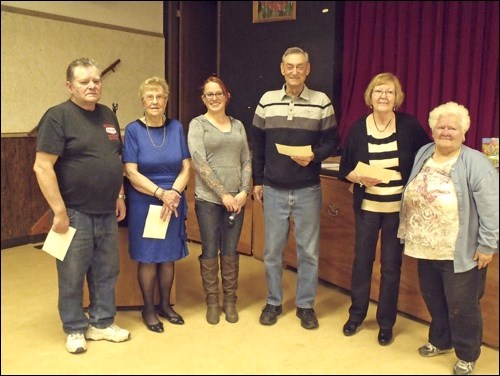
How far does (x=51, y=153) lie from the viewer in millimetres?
1821

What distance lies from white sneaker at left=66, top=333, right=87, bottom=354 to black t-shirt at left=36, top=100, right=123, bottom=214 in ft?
1.70

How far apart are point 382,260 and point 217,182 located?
0.77 m

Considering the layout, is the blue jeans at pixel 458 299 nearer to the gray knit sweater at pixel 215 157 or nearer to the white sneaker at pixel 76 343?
the gray knit sweater at pixel 215 157

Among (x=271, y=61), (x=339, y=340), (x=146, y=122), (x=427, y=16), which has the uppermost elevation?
(x=427, y=16)

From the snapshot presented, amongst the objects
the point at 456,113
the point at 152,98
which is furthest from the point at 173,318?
the point at 456,113

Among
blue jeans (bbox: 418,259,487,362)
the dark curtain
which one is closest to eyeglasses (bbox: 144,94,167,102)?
blue jeans (bbox: 418,259,487,362)

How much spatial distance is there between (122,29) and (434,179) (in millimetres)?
2258

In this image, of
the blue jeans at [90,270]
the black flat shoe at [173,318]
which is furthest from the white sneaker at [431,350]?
the blue jeans at [90,270]

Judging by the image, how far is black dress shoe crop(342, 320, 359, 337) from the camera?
7.23 feet

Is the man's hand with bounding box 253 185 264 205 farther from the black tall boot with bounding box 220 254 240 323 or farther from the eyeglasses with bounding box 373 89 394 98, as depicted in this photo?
the eyeglasses with bounding box 373 89 394 98

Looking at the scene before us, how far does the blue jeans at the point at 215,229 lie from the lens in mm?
2225

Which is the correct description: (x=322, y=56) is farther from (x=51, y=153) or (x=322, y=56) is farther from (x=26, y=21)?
(x=51, y=153)

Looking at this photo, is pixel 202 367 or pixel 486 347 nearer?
pixel 202 367

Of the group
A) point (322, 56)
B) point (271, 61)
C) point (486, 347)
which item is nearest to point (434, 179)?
point (486, 347)
